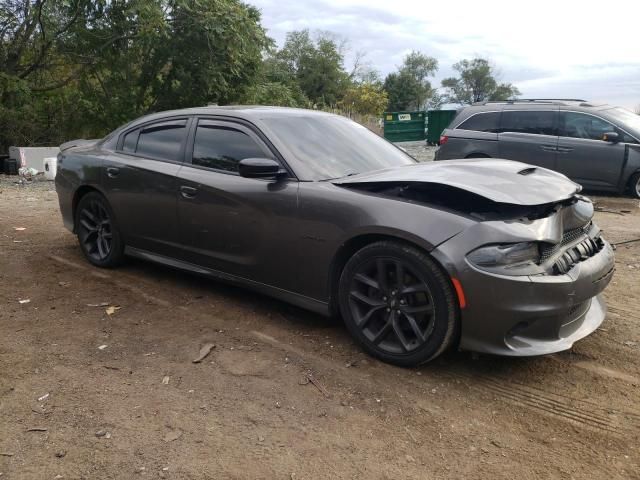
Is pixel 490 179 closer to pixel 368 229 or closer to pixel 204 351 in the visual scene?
pixel 368 229

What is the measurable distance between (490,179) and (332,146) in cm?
124

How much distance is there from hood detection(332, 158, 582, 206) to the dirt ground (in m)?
1.03

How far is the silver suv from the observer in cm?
954

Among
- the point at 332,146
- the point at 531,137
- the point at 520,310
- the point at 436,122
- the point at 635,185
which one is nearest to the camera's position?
the point at 520,310

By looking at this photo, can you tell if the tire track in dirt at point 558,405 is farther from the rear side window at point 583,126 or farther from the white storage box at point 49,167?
the white storage box at point 49,167

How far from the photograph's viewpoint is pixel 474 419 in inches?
110

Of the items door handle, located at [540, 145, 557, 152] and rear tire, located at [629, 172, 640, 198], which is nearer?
rear tire, located at [629, 172, 640, 198]

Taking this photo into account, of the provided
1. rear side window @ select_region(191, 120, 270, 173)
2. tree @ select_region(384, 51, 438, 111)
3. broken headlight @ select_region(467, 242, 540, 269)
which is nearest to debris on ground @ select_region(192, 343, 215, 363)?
rear side window @ select_region(191, 120, 270, 173)

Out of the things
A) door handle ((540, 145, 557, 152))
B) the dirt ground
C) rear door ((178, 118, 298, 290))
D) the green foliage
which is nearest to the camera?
the dirt ground

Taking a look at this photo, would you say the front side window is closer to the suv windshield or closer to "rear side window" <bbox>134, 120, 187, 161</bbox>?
the suv windshield

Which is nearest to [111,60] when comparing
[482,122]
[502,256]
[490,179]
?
[482,122]

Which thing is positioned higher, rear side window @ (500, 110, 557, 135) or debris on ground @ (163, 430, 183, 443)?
rear side window @ (500, 110, 557, 135)

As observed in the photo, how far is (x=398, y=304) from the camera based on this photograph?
3.24 m

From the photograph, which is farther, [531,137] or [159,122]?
[531,137]
